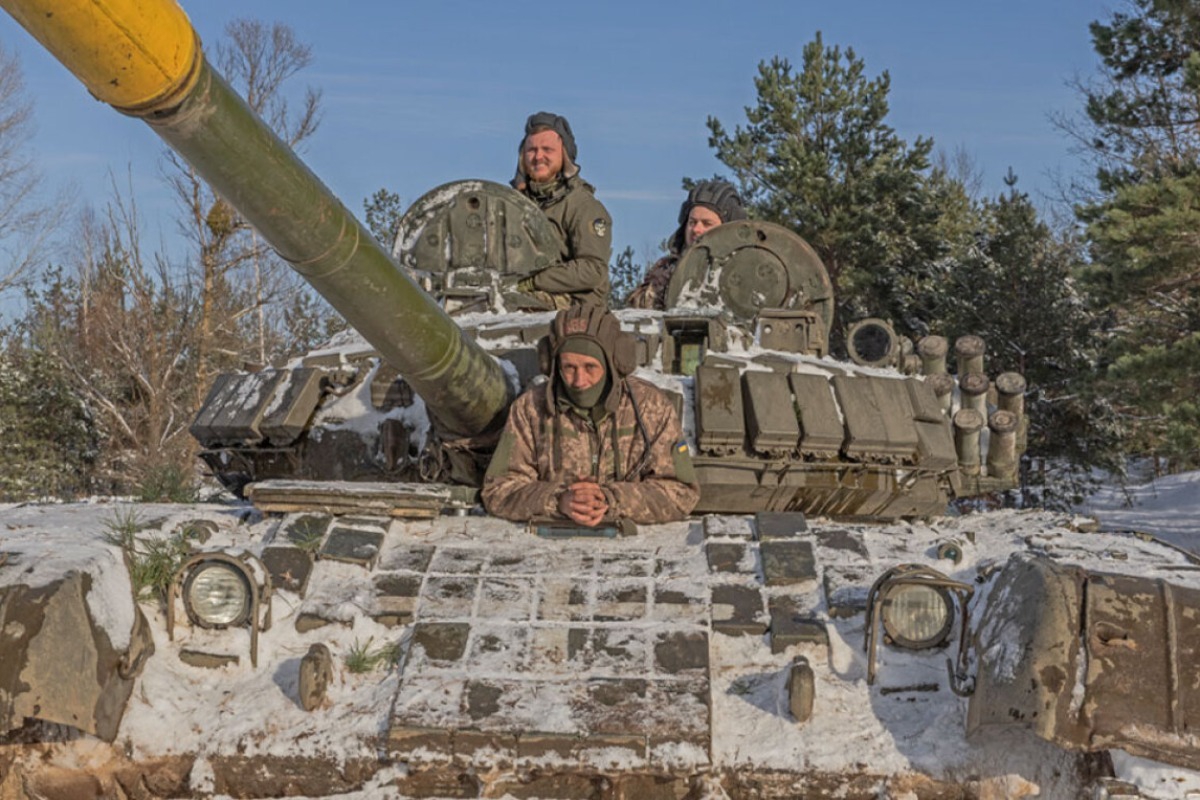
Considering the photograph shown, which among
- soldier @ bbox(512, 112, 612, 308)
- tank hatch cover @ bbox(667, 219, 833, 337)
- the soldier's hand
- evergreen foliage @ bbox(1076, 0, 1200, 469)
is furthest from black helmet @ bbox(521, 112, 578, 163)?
evergreen foliage @ bbox(1076, 0, 1200, 469)

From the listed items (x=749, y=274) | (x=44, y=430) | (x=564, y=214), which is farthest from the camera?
(x=44, y=430)

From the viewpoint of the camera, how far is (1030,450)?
27.2 m

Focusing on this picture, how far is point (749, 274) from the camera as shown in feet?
28.6

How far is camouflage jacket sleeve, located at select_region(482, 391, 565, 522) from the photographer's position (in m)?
5.83

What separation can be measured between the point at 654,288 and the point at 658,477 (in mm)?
4626

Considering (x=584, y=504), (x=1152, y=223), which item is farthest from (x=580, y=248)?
(x=1152, y=223)

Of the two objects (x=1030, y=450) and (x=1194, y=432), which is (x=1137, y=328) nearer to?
(x=1194, y=432)

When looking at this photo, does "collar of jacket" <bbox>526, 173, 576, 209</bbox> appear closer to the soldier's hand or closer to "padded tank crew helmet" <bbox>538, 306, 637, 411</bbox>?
"padded tank crew helmet" <bbox>538, 306, 637, 411</bbox>

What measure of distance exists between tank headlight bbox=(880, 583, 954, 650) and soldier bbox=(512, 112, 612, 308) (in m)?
4.15

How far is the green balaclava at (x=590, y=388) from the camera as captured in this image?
19.7ft

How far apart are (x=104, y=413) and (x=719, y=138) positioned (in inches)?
612

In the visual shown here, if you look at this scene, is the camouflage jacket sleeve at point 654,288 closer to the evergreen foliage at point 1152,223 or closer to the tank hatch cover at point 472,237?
the tank hatch cover at point 472,237

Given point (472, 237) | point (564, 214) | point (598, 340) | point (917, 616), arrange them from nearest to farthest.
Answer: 1. point (917, 616)
2. point (598, 340)
3. point (472, 237)
4. point (564, 214)

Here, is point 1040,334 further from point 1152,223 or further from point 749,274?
point 749,274
